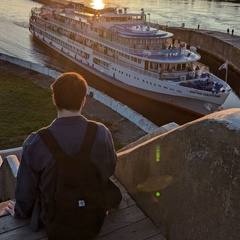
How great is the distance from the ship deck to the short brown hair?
1284mm

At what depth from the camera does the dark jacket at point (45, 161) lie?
3.26 m

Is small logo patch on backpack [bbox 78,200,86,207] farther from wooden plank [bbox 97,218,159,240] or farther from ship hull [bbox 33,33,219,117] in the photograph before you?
ship hull [bbox 33,33,219,117]

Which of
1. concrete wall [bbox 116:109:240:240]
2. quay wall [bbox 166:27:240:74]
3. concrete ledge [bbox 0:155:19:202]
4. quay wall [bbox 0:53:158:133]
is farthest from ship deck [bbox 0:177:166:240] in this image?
quay wall [bbox 166:27:240:74]

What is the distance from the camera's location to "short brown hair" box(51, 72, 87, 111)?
309 centimetres

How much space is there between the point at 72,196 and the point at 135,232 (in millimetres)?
835

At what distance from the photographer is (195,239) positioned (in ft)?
10.7

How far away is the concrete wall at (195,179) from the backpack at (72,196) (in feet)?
2.40

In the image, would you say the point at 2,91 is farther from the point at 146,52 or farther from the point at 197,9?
the point at 197,9

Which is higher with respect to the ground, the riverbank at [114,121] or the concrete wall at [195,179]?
the concrete wall at [195,179]

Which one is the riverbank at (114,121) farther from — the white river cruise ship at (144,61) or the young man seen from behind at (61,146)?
the young man seen from behind at (61,146)

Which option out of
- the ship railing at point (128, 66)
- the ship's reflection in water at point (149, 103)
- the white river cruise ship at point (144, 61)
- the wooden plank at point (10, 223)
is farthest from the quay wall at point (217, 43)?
the wooden plank at point (10, 223)

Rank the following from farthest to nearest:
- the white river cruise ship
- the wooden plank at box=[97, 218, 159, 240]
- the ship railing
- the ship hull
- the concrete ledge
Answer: the ship railing < the white river cruise ship < the ship hull < the concrete ledge < the wooden plank at box=[97, 218, 159, 240]

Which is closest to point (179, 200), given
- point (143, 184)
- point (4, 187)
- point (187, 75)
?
point (143, 184)

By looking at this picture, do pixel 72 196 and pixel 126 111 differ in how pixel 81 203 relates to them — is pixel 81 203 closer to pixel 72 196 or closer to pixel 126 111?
pixel 72 196
